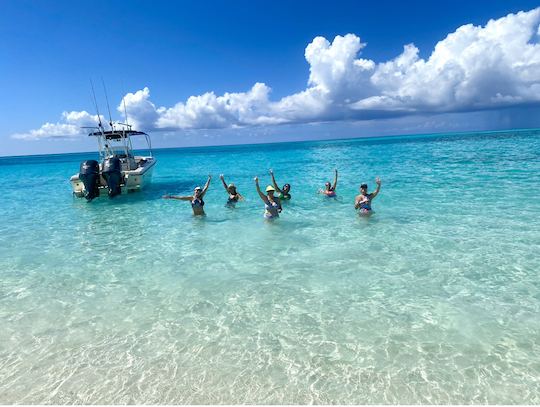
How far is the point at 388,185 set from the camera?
16.5 metres

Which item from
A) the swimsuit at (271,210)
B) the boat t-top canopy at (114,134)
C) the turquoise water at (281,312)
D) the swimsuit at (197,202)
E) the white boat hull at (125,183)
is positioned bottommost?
the turquoise water at (281,312)

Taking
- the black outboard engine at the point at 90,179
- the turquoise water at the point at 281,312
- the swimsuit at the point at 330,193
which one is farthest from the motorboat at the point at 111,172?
the swimsuit at the point at 330,193

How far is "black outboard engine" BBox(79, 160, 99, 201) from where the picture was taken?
49.0 feet

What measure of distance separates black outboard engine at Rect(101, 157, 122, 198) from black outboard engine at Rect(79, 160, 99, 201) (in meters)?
0.40

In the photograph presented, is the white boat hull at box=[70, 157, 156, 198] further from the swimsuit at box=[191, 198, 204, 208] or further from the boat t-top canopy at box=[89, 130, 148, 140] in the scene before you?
the swimsuit at box=[191, 198, 204, 208]

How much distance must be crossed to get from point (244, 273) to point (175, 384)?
9.46 feet

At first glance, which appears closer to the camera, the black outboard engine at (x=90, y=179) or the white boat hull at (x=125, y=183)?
the black outboard engine at (x=90, y=179)

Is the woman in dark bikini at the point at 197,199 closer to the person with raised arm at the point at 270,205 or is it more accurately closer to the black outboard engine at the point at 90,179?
the person with raised arm at the point at 270,205

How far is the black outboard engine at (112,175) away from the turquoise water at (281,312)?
539 cm

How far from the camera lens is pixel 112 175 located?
15.1 metres

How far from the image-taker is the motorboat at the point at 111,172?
15078 mm

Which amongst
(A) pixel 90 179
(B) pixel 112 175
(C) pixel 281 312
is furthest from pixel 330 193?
(A) pixel 90 179

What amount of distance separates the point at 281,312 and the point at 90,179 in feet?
42.5

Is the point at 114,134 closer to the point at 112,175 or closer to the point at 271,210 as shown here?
the point at 112,175
